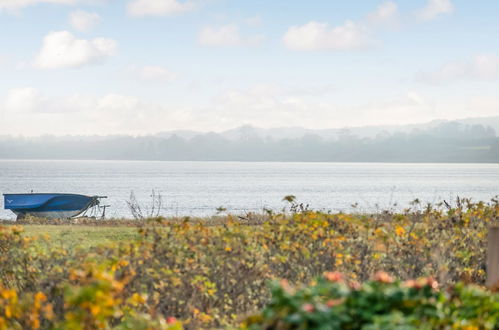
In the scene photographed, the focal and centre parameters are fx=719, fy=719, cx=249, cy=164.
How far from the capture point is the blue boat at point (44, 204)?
32.2 metres

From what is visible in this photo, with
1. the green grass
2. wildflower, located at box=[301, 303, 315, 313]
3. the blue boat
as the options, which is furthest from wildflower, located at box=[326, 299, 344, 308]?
the blue boat

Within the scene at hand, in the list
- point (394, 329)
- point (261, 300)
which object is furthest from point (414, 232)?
point (394, 329)

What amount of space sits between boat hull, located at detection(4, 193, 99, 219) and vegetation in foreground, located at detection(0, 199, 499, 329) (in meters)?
24.5

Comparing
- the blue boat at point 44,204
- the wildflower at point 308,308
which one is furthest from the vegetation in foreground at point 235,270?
the blue boat at point 44,204

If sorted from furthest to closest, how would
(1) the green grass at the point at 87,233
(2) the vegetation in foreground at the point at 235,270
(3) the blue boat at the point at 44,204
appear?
(3) the blue boat at the point at 44,204 < (1) the green grass at the point at 87,233 < (2) the vegetation in foreground at the point at 235,270

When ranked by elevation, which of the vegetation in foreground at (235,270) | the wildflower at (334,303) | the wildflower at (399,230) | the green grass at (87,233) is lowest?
the green grass at (87,233)

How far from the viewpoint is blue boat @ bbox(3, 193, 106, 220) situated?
3222 cm

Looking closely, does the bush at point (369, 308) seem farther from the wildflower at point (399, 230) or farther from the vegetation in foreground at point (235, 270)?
the wildflower at point (399, 230)

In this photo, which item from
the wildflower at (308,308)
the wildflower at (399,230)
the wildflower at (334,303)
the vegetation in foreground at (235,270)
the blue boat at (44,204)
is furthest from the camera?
the blue boat at (44,204)

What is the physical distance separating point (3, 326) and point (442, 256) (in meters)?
5.33

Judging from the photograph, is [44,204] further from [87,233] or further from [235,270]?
[235,270]

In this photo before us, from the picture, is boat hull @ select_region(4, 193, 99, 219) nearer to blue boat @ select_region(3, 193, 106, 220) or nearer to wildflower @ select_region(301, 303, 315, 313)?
blue boat @ select_region(3, 193, 106, 220)

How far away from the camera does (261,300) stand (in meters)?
7.39

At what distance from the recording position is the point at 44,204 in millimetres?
32750
